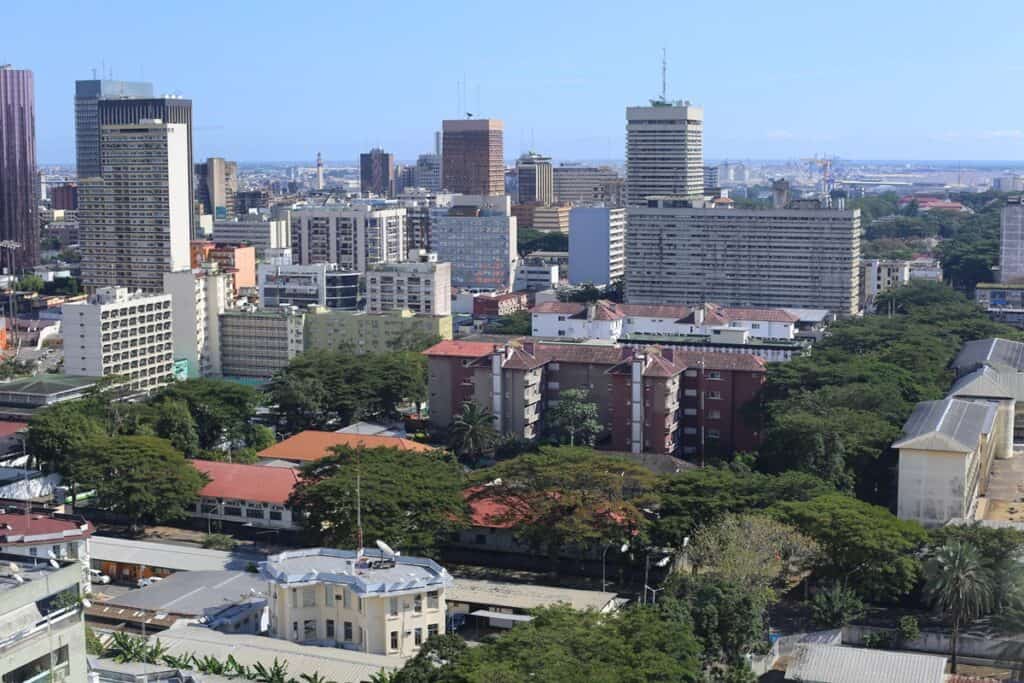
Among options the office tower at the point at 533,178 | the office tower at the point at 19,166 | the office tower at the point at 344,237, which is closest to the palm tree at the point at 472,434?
the office tower at the point at 344,237

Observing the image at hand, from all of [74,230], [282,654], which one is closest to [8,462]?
[282,654]

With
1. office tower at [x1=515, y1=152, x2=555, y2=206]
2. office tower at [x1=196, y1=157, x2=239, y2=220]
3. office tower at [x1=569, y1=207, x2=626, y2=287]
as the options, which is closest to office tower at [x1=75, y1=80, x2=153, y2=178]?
office tower at [x1=196, y1=157, x2=239, y2=220]

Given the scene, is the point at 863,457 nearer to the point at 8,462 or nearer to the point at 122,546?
the point at 122,546

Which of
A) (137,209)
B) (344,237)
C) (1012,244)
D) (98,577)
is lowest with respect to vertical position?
(98,577)

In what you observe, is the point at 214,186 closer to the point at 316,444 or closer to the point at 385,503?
the point at 316,444

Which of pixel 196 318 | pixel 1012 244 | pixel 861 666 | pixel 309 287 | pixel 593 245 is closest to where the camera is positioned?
pixel 861 666

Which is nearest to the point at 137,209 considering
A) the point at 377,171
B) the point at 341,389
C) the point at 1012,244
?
the point at 341,389

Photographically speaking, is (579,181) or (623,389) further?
(579,181)
